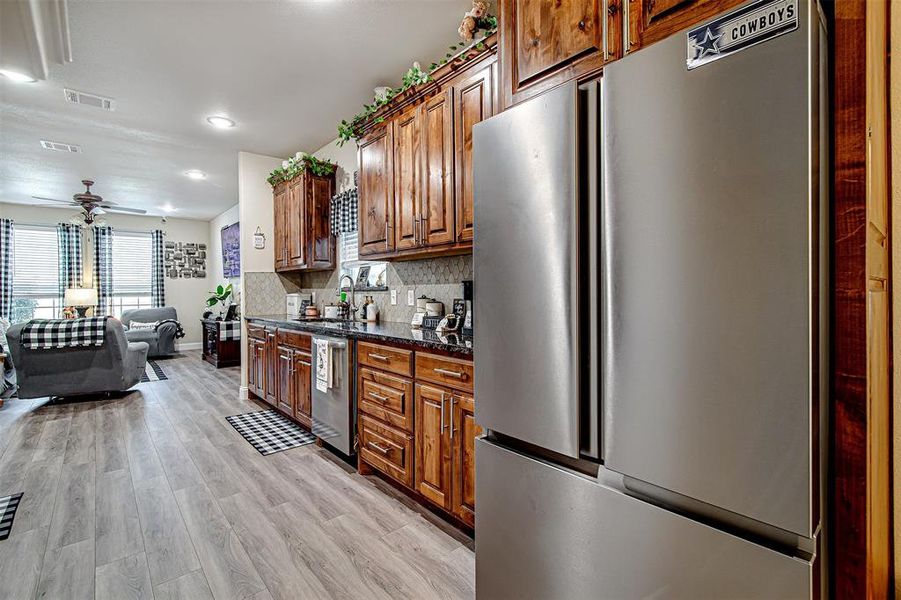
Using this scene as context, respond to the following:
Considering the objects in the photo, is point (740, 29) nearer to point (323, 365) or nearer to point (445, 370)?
point (445, 370)

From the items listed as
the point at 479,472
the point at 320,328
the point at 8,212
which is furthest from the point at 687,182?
the point at 8,212

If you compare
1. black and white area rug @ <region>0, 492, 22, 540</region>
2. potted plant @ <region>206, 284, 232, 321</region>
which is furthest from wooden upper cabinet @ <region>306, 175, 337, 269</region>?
potted plant @ <region>206, 284, 232, 321</region>

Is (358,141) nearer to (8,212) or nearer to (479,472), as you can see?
(479,472)

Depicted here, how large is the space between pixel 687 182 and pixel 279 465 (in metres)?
2.93

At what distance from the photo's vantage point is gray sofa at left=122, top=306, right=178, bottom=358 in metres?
7.16

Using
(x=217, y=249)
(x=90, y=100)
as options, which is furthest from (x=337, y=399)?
(x=217, y=249)

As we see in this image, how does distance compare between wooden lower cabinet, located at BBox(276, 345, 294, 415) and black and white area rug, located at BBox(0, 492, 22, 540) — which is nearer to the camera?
black and white area rug, located at BBox(0, 492, 22, 540)

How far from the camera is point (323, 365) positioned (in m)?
2.90

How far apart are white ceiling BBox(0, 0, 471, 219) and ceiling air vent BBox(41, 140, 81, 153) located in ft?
0.29

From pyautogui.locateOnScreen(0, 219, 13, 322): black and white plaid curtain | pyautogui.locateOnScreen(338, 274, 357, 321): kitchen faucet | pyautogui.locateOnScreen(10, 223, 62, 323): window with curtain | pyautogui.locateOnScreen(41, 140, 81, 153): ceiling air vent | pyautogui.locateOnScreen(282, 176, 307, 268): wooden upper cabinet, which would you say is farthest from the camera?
pyautogui.locateOnScreen(10, 223, 62, 323): window with curtain

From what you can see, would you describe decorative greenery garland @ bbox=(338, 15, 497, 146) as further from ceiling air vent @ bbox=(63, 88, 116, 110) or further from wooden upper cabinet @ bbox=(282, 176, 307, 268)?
ceiling air vent @ bbox=(63, 88, 116, 110)

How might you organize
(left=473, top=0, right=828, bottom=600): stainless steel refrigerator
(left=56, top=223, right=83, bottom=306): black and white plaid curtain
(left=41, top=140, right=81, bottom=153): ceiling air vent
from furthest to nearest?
(left=56, top=223, right=83, bottom=306): black and white plaid curtain → (left=41, top=140, right=81, bottom=153): ceiling air vent → (left=473, top=0, right=828, bottom=600): stainless steel refrigerator

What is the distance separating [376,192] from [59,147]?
4.03m

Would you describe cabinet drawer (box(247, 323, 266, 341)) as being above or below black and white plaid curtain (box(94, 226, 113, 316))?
below
